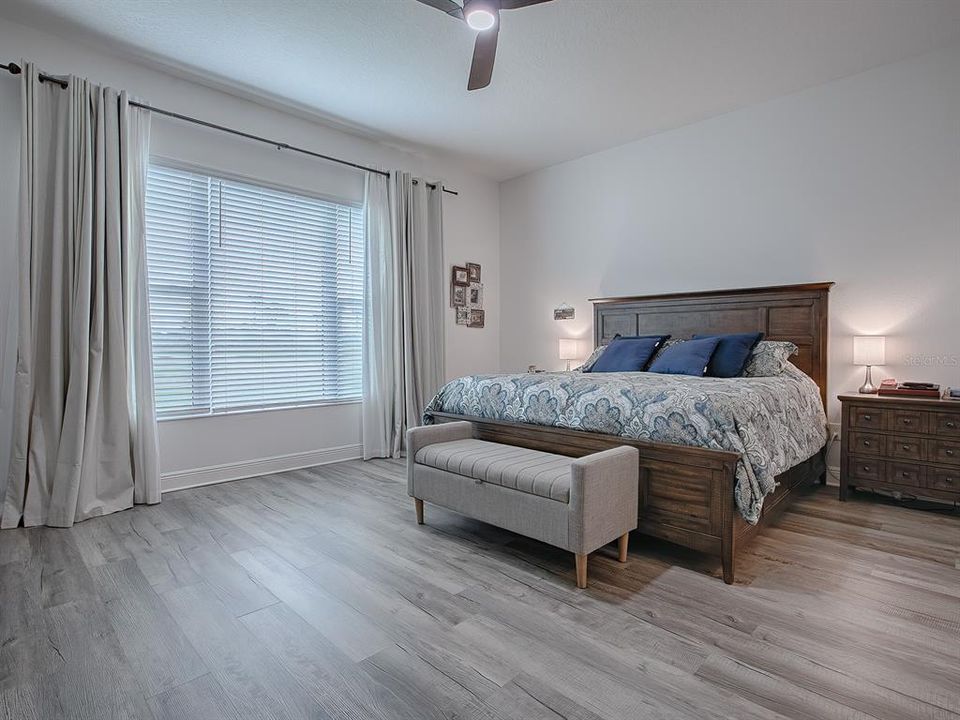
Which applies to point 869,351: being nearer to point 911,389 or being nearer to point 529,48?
point 911,389

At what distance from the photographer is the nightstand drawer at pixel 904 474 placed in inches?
123

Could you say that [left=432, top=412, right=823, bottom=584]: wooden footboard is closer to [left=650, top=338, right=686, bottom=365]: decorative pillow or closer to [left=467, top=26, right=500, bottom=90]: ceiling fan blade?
[left=650, top=338, right=686, bottom=365]: decorative pillow

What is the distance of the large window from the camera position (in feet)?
12.0

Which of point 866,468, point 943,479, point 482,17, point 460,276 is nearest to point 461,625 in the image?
point 482,17

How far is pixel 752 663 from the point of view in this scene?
1664 millimetres

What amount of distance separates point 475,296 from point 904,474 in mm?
3965

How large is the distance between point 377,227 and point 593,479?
3.40 meters

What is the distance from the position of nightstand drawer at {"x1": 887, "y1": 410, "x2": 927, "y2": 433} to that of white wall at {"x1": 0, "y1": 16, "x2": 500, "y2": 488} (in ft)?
12.2

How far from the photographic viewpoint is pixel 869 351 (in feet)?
11.3

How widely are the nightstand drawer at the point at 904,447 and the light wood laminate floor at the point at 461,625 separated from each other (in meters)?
0.39

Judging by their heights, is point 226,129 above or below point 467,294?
above

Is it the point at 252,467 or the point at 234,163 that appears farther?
the point at 252,467

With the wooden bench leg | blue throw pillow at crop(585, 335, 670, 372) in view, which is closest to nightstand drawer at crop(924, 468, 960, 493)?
blue throw pillow at crop(585, 335, 670, 372)

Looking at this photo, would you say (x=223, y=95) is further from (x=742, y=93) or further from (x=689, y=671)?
(x=689, y=671)
